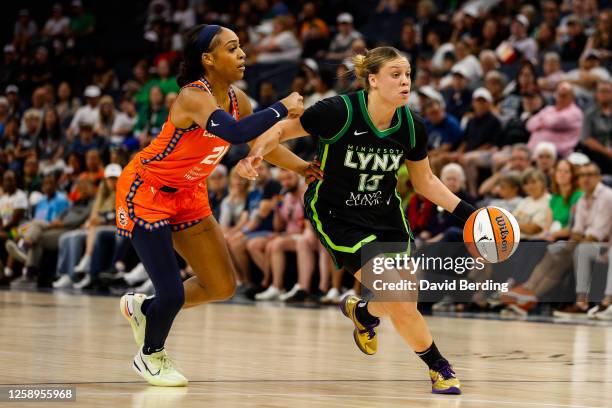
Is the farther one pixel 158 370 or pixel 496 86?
pixel 496 86

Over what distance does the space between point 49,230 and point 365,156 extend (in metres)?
11.9

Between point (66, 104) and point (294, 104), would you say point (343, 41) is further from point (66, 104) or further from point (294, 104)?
point (294, 104)

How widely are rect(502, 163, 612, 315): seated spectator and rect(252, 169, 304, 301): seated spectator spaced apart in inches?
120

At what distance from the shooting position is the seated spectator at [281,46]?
19453 millimetres

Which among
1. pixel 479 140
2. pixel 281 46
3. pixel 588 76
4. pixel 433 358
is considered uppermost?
pixel 281 46

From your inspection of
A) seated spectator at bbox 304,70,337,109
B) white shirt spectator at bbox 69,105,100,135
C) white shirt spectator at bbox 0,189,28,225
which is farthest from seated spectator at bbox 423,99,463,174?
white shirt spectator at bbox 69,105,100,135

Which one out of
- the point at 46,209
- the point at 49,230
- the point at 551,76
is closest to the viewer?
the point at 551,76

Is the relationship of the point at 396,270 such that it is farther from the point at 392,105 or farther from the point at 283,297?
the point at 283,297

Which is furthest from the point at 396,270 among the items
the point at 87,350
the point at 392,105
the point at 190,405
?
the point at 87,350

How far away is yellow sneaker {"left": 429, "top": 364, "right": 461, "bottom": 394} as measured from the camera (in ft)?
20.5

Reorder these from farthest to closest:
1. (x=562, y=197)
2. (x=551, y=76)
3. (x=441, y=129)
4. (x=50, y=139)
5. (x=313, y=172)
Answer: (x=50, y=139), (x=551, y=76), (x=441, y=129), (x=562, y=197), (x=313, y=172)

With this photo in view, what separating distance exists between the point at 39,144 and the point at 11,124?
0.82 meters

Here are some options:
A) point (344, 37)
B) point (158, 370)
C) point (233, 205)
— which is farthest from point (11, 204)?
point (158, 370)

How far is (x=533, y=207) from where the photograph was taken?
41.4 ft
